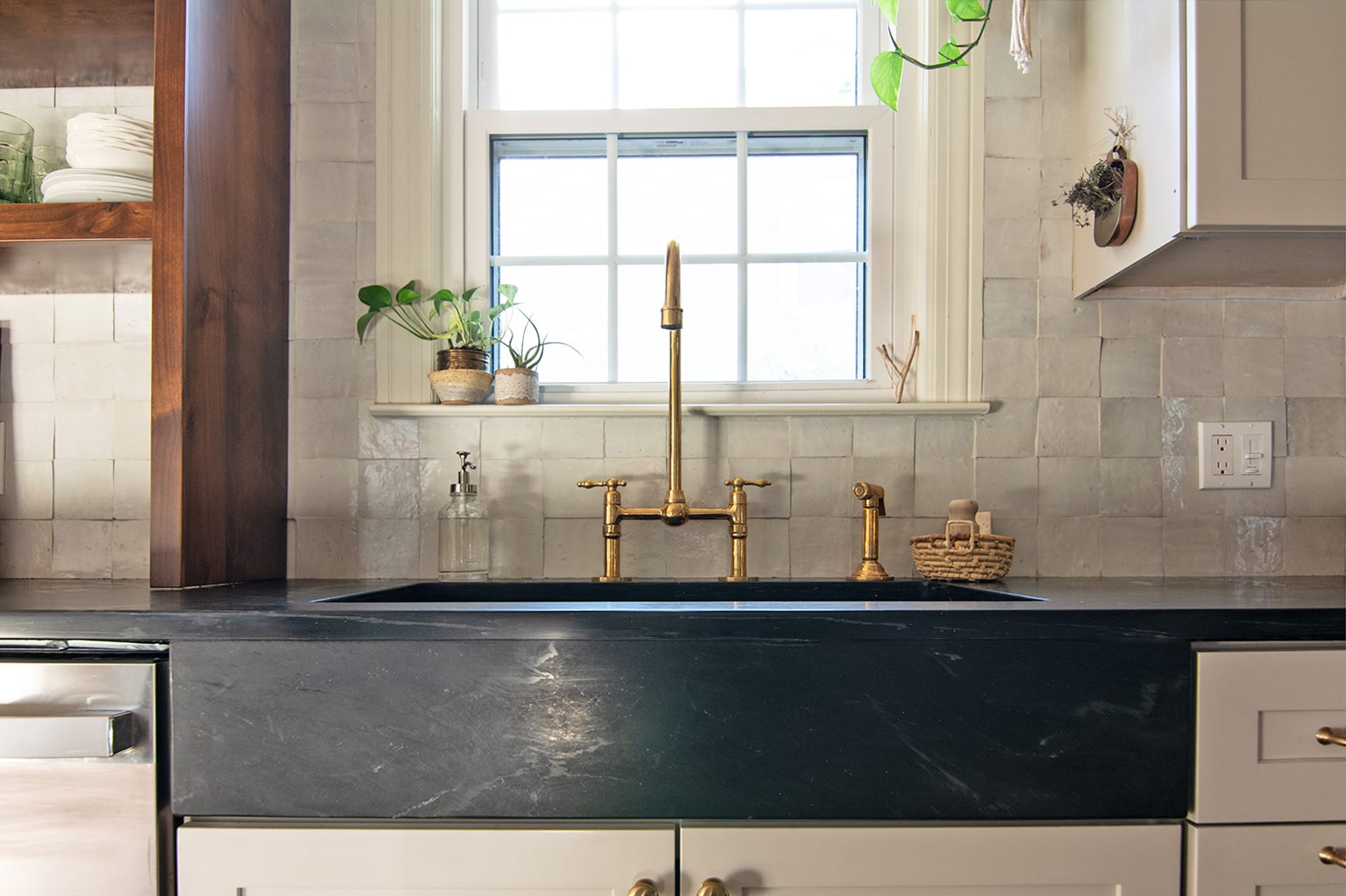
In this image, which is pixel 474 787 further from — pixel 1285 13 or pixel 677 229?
pixel 1285 13

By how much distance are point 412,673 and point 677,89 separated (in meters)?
1.33

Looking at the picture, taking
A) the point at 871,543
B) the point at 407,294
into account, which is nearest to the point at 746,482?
the point at 871,543

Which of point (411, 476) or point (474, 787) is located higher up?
point (411, 476)

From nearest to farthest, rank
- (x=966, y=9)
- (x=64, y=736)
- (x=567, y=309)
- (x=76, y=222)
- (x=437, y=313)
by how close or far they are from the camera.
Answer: (x=64, y=736)
(x=76, y=222)
(x=966, y=9)
(x=437, y=313)
(x=567, y=309)

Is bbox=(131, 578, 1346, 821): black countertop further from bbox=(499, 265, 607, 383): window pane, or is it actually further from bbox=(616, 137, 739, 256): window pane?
bbox=(616, 137, 739, 256): window pane

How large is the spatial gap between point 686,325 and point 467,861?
1.11 meters

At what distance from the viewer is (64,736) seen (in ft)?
3.44

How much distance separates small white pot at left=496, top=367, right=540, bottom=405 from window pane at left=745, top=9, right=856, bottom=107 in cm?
73

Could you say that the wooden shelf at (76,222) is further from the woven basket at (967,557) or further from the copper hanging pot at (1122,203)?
the copper hanging pot at (1122,203)

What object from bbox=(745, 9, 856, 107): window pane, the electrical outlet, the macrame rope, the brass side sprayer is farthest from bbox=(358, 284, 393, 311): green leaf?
the electrical outlet

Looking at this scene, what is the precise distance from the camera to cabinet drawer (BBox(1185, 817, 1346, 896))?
1063mm

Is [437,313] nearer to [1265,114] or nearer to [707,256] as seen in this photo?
[707,256]

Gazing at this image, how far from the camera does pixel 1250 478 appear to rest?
1.70 metres

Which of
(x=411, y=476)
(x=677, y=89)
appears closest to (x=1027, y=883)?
(x=411, y=476)
